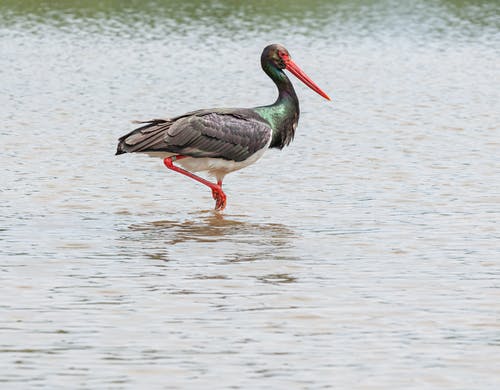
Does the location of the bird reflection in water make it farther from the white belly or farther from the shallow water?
the white belly

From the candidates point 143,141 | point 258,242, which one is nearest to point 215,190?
point 143,141

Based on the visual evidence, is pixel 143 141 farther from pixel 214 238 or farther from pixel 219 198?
pixel 214 238

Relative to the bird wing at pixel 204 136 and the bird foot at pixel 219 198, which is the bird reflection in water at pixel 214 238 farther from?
the bird wing at pixel 204 136

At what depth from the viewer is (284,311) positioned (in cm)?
888

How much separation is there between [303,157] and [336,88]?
30.4 feet

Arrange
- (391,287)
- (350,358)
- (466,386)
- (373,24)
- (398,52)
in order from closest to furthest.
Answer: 1. (466,386)
2. (350,358)
3. (391,287)
4. (398,52)
5. (373,24)

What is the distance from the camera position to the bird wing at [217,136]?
12.9 m

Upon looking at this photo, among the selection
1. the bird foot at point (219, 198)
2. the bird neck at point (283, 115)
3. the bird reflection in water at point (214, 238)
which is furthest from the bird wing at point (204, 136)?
the bird reflection in water at point (214, 238)

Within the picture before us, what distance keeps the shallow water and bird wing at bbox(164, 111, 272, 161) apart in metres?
0.70

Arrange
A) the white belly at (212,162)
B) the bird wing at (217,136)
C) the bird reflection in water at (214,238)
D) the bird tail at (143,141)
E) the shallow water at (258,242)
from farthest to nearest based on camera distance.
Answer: the white belly at (212,162) → the bird wing at (217,136) → the bird tail at (143,141) → the bird reflection in water at (214,238) → the shallow water at (258,242)

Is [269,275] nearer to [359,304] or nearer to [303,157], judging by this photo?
[359,304]

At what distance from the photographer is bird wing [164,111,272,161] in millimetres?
12875

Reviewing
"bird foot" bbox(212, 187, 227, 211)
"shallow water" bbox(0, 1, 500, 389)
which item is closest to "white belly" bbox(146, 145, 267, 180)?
"bird foot" bbox(212, 187, 227, 211)

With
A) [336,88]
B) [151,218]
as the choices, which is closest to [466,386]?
[151,218]
